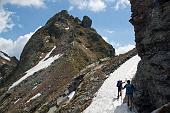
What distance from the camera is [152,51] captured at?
36.0m

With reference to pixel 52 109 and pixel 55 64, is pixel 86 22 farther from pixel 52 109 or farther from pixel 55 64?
pixel 52 109

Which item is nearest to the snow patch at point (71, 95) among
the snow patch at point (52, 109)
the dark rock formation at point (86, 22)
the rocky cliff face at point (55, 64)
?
the rocky cliff face at point (55, 64)

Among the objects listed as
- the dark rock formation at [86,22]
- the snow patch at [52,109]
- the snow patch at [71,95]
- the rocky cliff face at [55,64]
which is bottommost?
the snow patch at [52,109]

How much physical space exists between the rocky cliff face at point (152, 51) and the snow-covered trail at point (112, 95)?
110 inches

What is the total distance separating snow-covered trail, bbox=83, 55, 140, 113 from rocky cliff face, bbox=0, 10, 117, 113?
3821mm

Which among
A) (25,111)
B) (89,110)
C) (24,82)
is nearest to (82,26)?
(24,82)

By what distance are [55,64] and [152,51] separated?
2205 inches

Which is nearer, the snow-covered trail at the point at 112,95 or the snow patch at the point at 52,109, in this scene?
the snow-covered trail at the point at 112,95

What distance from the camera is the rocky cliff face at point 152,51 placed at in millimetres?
33469

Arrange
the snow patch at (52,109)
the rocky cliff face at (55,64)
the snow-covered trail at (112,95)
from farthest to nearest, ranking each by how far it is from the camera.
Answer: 1. the rocky cliff face at (55,64)
2. the snow patch at (52,109)
3. the snow-covered trail at (112,95)

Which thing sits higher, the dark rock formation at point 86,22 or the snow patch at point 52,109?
the dark rock formation at point 86,22

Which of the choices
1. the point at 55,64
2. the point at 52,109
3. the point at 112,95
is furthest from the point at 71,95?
the point at 55,64

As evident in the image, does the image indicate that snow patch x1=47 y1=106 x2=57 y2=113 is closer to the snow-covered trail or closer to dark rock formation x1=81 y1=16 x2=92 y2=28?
the snow-covered trail

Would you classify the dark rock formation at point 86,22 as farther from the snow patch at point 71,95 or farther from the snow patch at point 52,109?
the snow patch at point 52,109
